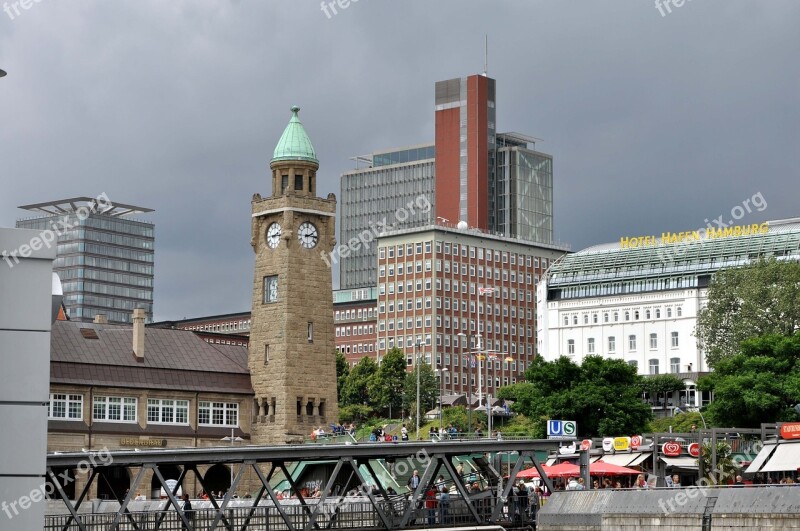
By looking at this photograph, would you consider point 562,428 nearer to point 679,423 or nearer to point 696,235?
point 679,423

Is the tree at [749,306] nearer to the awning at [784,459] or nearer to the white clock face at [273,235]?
the white clock face at [273,235]

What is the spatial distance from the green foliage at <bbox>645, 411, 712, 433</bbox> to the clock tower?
2719cm

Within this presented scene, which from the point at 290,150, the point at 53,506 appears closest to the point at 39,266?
the point at 53,506

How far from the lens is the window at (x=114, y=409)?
115938 mm

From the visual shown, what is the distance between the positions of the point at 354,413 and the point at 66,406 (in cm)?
5818

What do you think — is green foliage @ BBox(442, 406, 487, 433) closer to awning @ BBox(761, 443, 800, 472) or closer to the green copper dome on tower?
the green copper dome on tower

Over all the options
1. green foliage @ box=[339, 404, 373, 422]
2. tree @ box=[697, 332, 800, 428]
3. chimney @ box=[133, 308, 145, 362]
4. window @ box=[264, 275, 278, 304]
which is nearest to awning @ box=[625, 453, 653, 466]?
tree @ box=[697, 332, 800, 428]

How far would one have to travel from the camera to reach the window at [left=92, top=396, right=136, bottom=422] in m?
116

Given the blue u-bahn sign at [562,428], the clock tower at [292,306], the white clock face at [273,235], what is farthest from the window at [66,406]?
the blue u-bahn sign at [562,428]

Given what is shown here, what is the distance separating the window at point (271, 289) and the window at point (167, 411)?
1053cm

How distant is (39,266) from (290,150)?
108 meters

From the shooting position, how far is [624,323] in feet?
612

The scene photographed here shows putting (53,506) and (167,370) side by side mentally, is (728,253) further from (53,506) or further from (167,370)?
(53,506)

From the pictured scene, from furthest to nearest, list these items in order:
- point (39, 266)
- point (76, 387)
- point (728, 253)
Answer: point (728, 253) < point (76, 387) < point (39, 266)
